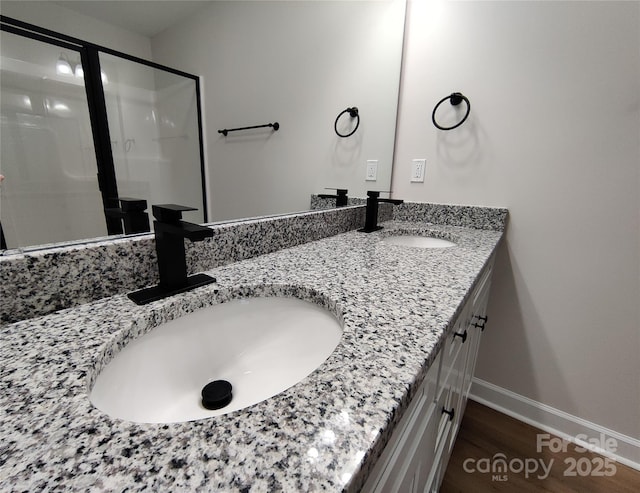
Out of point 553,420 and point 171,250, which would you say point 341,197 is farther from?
Answer: point 553,420

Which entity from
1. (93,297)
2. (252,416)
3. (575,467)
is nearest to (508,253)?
(575,467)

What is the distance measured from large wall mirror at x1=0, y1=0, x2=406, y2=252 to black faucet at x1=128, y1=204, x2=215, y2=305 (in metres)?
0.07

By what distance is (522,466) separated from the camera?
1.20 m

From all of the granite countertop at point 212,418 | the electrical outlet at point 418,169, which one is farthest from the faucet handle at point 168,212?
the electrical outlet at point 418,169

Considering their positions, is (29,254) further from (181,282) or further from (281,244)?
(281,244)

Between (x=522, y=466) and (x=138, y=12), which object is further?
(x=522, y=466)

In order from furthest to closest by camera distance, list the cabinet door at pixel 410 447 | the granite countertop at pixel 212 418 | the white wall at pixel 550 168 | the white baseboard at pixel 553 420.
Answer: the white baseboard at pixel 553 420 < the white wall at pixel 550 168 < the cabinet door at pixel 410 447 < the granite countertop at pixel 212 418

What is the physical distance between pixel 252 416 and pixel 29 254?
1.54 feet

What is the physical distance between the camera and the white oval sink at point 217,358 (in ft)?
1.42

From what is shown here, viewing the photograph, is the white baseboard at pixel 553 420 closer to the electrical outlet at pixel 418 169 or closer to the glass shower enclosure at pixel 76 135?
the electrical outlet at pixel 418 169

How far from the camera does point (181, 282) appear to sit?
1.98 ft

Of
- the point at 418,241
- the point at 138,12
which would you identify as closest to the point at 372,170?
the point at 418,241

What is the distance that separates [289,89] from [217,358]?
2.94 feet

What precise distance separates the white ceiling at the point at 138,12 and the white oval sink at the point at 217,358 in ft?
1.81
